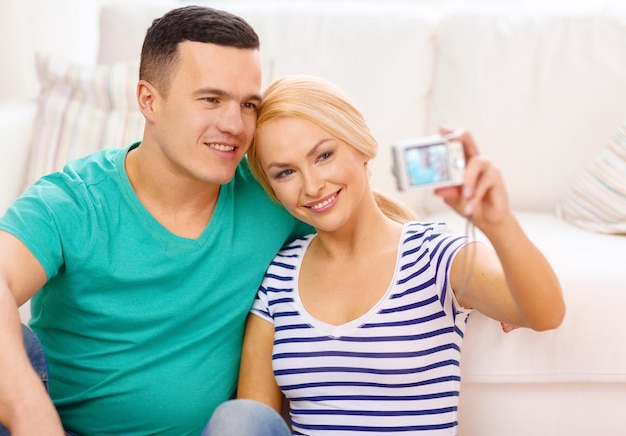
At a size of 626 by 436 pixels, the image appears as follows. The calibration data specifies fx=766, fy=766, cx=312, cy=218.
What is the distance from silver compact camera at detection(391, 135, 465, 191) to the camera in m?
0.98

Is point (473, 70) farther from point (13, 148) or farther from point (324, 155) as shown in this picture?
point (13, 148)

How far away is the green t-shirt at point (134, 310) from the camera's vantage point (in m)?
1.29

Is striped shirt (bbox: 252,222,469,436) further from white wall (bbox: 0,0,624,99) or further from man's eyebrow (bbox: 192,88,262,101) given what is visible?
white wall (bbox: 0,0,624,99)

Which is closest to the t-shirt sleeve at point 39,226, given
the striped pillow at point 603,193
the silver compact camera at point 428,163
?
the silver compact camera at point 428,163

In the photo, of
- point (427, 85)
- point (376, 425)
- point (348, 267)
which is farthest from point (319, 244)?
point (427, 85)

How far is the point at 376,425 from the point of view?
122 cm

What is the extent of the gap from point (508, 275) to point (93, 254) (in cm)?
68

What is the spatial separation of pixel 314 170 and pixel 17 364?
1.76 feet

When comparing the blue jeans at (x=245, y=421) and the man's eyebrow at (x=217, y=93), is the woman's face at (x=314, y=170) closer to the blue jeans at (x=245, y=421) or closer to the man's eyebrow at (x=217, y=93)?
the man's eyebrow at (x=217, y=93)

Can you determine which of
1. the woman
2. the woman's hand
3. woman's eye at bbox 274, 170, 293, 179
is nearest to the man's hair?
the woman

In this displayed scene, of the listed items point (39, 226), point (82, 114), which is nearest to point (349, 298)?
point (39, 226)

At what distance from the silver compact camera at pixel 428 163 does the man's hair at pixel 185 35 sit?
18.7 inches

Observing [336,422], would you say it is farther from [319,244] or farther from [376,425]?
[319,244]

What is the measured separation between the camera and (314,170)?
1.26 metres
